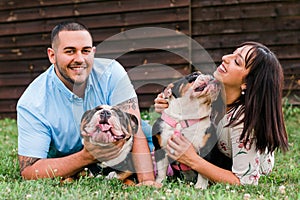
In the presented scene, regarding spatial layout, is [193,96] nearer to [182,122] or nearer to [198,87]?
[198,87]

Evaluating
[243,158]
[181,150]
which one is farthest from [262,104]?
[181,150]

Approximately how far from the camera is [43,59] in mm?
8570

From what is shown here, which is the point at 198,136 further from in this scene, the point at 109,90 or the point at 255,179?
the point at 109,90

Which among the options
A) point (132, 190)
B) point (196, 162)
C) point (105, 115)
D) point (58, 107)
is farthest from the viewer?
point (58, 107)

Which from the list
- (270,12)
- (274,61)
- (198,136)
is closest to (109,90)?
(198,136)

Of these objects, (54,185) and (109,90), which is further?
(109,90)

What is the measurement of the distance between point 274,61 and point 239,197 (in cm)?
116

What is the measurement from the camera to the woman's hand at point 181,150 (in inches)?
138

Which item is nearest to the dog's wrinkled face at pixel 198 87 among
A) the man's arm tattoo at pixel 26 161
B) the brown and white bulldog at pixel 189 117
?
the brown and white bulldog at pixel 189 117

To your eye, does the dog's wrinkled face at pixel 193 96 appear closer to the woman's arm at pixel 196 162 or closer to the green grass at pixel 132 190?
the woman's arm at pixel 196 162

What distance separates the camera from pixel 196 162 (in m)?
3.48

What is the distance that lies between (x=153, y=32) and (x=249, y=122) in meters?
4.57

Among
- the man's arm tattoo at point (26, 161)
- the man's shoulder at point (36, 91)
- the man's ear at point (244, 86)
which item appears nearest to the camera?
the man's ear at point (244, 86)

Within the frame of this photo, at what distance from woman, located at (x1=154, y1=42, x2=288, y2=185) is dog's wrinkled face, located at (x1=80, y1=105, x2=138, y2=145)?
1.32ft
